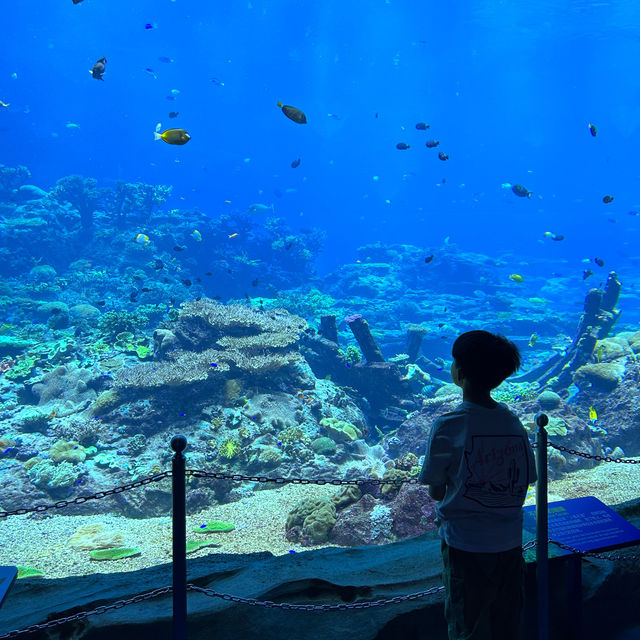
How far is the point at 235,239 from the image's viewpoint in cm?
3228

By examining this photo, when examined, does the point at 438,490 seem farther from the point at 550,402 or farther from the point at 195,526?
the point at 550,402

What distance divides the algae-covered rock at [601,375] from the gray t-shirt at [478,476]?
37.7 ft

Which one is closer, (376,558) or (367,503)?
(376,558)

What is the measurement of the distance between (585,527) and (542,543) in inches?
14.2

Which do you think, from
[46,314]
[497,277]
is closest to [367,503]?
[46,314]

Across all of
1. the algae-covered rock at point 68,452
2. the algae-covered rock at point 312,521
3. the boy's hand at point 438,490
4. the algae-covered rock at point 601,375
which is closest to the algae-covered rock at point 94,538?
the algae-covered rock at point 68,452

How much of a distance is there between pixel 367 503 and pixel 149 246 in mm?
26703

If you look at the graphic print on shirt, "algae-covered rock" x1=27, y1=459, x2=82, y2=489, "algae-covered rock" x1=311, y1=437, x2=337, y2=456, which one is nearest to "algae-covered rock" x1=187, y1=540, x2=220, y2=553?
"algae-covered rock" x1=27, y1=459, x2=82, y2=489

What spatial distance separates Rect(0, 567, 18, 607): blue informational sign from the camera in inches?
79.1

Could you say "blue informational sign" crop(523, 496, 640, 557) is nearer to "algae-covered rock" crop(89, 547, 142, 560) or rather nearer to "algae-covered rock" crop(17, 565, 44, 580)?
"algae-covered rock" crop(89, 547, 142, 560)

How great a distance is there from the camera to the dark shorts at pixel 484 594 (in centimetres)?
180

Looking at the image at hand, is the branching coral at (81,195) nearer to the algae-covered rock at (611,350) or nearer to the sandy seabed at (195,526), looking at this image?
the sandy seabed at (195,526)

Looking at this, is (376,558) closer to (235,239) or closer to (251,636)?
(251,636)

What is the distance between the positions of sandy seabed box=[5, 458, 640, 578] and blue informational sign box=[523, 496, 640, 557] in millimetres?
4236
